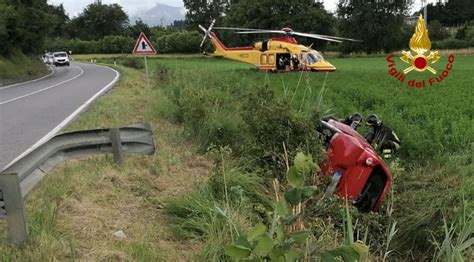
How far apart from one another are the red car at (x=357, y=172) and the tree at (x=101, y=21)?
11552 centimetres

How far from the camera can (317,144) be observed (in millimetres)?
5809

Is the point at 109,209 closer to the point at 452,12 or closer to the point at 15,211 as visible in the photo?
the point at 15,211

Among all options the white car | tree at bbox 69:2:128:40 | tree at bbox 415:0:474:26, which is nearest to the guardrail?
the white car

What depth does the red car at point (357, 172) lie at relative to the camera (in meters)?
5.48

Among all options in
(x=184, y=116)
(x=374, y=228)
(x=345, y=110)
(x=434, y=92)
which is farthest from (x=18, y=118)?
(x=434, y=92)

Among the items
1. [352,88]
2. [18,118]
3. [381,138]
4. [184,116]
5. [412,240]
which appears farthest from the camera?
[352,88]

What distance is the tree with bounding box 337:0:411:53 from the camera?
6575 centimetres

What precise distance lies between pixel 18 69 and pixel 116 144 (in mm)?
29592

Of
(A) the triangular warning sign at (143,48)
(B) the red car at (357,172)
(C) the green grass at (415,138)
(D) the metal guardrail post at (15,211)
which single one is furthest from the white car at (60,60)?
(D) the metal guardrail post at (15,211)

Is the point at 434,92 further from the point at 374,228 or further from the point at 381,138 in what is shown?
the point at 374,228

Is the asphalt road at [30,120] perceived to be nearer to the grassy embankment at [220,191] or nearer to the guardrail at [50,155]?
the grassy embankment at [220,191]

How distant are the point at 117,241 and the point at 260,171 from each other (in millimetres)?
2614

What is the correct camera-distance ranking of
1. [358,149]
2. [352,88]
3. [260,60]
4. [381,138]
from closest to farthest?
[358,149]
[381,138]
[352,88]
[260,60]

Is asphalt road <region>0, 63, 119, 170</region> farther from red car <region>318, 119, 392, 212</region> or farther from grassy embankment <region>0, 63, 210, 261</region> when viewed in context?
red car <region>318, 119, 392, 212</region>
